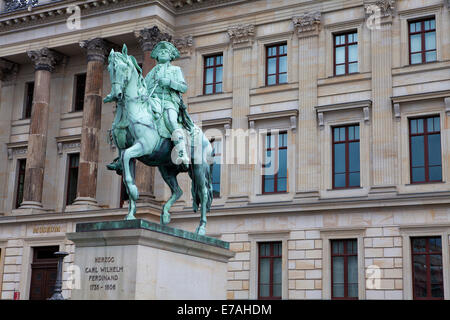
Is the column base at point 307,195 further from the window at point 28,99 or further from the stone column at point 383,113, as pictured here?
the window at point 28,99

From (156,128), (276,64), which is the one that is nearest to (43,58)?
(276,64)

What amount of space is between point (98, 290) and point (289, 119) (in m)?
22.9

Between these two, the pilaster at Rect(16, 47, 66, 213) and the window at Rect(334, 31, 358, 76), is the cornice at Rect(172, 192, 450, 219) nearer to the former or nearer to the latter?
the window at Rect(334, 31, 358, 76)

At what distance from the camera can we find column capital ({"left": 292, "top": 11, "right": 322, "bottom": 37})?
3491cm

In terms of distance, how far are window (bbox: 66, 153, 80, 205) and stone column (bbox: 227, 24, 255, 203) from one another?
393 inches

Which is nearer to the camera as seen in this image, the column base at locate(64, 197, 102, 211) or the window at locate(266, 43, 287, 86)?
the window at locate(266, 43, 287, 86)

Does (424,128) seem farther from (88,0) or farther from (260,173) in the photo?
(88,0)

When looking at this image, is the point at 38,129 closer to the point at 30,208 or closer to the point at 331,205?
the point at 30,208

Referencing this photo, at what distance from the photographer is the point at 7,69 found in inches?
1710

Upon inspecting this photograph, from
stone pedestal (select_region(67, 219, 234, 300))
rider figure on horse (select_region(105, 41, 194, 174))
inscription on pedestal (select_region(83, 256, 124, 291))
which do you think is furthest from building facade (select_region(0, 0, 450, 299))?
inscription on pedestal (select_region(83, 256, 124, 291))

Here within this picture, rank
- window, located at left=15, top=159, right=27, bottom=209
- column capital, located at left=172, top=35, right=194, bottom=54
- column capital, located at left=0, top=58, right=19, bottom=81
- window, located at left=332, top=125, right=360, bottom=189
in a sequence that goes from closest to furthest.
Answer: window, located at left=332, top=125, right=360, bottom=189 < column capital, located at left=172, top=35, right=194, bottom=54 < window, located at left=15, top=159, right=27, bottom=209 < column capital, located at left=0, top=58, right=19, bottom=81

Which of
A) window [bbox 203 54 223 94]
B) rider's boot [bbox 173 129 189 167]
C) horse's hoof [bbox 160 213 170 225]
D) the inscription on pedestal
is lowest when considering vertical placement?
the inscription on pedestal

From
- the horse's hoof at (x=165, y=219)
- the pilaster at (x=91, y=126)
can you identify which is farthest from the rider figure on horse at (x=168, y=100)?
the pilaster at (x=91, y=126)

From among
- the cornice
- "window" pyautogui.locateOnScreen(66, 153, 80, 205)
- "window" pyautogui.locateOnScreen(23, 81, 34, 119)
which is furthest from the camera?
"window" pyautogui.locateOnScreen(23, 81, 34, 119)
